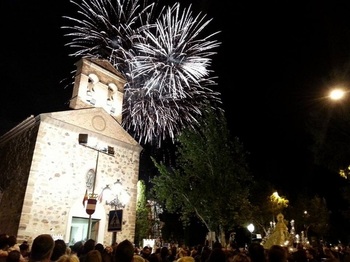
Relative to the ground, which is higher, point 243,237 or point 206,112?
point 206,112

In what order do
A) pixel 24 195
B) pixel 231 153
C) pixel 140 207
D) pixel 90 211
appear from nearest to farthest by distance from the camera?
1. pixel 90 211
2. pixel 24 195
3. pixel 231 153
4. pixel 140 207

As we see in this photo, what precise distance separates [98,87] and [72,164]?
524cm

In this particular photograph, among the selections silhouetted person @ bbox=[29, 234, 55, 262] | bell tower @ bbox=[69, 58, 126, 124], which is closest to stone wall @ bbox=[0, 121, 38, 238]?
bell tower @ bbox=[69, 58, 126, 124]

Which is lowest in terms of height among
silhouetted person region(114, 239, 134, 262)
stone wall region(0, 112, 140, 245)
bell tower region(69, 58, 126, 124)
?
silhouetted person region(114, 239, 134, 262)

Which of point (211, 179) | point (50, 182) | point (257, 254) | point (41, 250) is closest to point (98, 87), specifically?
point (50, 182)

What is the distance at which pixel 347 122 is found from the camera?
12711 millimetres

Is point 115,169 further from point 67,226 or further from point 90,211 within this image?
point 90,211

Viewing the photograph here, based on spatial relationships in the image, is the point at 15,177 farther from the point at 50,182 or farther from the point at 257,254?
the point at 257,254

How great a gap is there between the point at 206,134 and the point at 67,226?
10.0m

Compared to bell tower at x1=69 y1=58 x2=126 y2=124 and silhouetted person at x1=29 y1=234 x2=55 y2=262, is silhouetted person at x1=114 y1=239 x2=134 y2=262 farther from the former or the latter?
bell tower at x1=69 y1=58 x2=126 y2=124

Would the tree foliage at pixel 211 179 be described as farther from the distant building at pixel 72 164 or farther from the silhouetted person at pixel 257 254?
the silhouetted person at pixel 257 254

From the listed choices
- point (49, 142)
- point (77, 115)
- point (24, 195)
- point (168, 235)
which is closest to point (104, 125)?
point (77, 115)

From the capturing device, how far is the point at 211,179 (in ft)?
64.0

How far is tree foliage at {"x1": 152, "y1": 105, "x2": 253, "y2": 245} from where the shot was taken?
62.4ft
